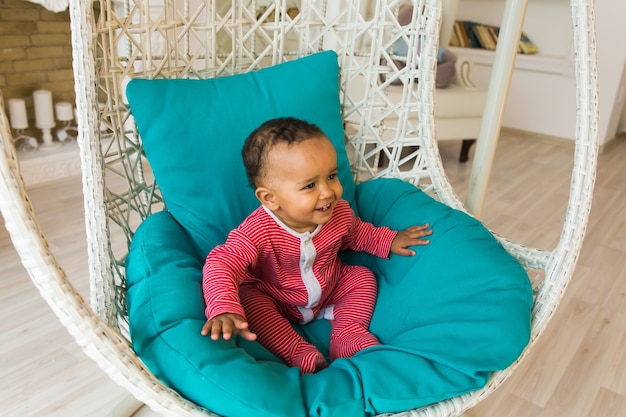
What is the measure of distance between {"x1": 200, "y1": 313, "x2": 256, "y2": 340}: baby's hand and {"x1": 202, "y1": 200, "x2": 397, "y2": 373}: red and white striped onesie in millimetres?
68

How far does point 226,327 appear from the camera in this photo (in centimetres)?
68

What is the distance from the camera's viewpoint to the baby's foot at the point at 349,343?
0.83 meters

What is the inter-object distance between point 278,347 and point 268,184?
261mm

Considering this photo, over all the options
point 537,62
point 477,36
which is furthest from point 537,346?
point 477,36

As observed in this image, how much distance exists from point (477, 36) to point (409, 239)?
2991 millimetres

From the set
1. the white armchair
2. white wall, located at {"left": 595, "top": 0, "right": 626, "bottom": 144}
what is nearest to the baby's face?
the white armchair

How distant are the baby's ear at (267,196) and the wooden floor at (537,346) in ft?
1.82

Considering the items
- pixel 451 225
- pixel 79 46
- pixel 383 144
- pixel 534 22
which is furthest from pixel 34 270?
pixel 534 22

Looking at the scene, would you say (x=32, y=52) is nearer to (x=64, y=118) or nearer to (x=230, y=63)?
(x=64, y=118)

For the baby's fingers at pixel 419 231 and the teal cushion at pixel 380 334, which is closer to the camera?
the teal cushion at pixel 380 334

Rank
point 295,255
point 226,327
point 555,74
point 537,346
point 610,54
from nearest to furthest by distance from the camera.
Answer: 1. point 226,327
2. point 295,255
3. point 537,346
4. point 610,54
5. point 555,74

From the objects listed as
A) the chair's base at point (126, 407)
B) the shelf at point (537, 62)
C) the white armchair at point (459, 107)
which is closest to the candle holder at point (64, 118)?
the white armchair at point (459, 107)

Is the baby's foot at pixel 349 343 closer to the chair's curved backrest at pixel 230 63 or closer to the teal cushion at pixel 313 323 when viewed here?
the teal cushion at pixel 313 323

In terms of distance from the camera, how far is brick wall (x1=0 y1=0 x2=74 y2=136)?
2.06 m
